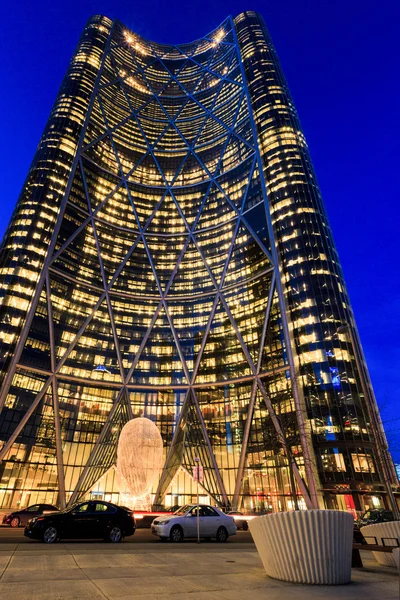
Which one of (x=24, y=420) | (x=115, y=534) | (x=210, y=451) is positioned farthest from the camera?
(x=210, y=451)

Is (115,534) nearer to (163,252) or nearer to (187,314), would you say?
(187,314)

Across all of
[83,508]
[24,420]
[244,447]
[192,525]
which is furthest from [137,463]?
[24,420]

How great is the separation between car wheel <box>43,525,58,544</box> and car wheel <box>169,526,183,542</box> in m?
4.87

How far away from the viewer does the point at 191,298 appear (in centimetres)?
7631

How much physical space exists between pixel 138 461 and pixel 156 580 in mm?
22430

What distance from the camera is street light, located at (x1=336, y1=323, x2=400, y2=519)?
43.1m

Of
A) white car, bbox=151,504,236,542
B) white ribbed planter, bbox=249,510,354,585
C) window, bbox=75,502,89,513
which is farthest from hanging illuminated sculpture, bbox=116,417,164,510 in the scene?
white ribbed planter, bbox=249,510,354,585

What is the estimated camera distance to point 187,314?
75375mm

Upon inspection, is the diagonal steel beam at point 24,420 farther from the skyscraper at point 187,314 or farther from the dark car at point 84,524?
the dark car at point 84,524

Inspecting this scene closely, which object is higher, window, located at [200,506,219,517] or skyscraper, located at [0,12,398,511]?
skyscraper, located at [0,12,398,511]

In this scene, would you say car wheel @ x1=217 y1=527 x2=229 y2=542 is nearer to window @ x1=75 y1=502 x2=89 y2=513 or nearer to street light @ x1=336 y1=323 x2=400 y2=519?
window @ x1=75 y1=502 x2=89 y2=513

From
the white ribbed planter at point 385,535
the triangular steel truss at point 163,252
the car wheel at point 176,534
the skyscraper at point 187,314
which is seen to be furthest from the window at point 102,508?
the triangular steel truss at point 163,252

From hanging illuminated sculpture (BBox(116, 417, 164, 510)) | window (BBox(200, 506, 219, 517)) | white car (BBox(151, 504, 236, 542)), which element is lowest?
white car (BBox(151, 504, 236, 542))

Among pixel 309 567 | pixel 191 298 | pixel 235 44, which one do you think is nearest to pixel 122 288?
pixel 191 298
